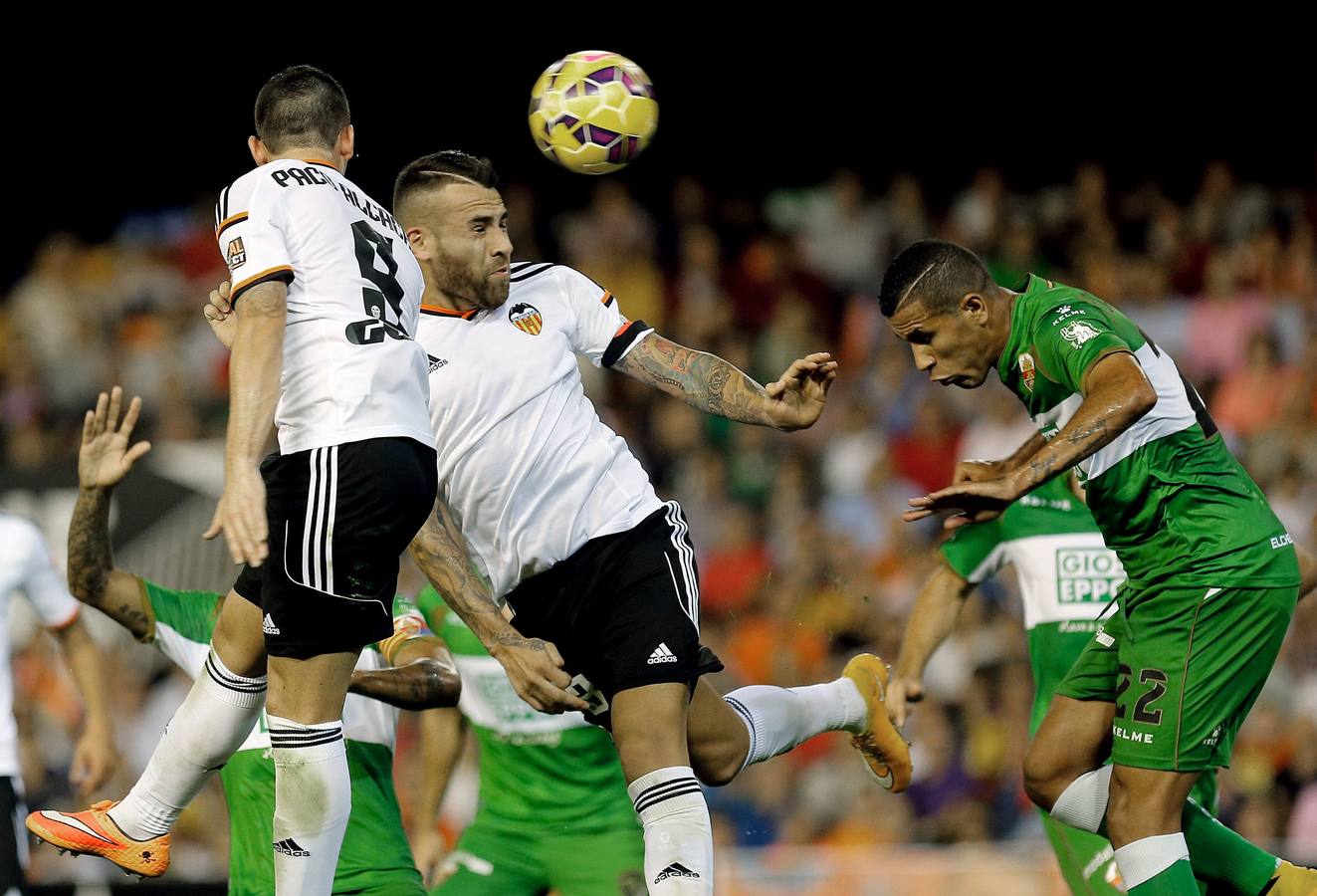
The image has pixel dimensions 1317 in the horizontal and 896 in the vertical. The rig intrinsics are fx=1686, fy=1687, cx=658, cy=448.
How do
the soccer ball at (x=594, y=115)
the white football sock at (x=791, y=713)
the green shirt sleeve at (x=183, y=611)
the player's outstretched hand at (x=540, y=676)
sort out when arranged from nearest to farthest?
the player's outstretched hand at (x=540, y=676)
the white football sock at (x=791, y=713)
the green shirt sleeve at (x=183, y=611)
the soccer ball at (x=594, y=115)

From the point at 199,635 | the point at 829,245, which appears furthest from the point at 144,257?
the point at 199,635

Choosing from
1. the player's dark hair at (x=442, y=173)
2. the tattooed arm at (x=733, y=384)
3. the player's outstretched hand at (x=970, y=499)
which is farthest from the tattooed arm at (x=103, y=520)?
the player's outstretched hand at (x=970, y=499)

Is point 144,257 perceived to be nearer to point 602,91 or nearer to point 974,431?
point 974,431

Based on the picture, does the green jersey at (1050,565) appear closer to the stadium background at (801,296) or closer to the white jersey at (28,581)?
the stadium background at (801,296)

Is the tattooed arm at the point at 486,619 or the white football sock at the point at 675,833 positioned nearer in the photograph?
the white football sock at the point at 675,833

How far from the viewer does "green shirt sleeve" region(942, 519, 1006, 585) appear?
22.1 ft

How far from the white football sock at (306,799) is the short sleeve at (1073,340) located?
2.40 metres

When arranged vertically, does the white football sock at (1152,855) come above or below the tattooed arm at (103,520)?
below

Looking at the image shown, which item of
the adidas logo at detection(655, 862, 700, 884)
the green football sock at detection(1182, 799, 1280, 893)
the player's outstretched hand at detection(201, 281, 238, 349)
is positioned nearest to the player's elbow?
the adidas logo at detection(655, 862, 700, 884)

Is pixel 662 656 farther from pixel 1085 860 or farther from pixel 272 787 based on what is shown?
pixel 1085 860

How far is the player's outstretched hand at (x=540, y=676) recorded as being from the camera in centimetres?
501

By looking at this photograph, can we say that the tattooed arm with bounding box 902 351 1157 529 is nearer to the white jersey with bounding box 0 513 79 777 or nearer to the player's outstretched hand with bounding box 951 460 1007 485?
the player's outstretched hand with bounding box 951 460 1007 485

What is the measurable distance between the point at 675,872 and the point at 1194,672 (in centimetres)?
172

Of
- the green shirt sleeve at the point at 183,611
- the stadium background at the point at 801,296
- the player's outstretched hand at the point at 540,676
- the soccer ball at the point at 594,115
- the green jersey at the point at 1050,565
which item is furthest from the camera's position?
the stadium background at the point at 801,296
